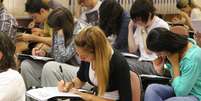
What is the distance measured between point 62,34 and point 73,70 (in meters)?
0.36

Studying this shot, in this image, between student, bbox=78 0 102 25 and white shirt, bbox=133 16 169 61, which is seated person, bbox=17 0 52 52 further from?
white shirt, bbox=133 16 169 61

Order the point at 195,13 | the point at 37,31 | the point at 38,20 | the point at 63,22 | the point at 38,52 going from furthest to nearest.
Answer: the point at 195,13 → the point at 38,20 → the point at 37,31 → the point at 38,52 → the point at 63,22

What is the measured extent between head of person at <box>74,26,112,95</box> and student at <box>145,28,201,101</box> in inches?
15.9

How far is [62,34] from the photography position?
12.2 feet

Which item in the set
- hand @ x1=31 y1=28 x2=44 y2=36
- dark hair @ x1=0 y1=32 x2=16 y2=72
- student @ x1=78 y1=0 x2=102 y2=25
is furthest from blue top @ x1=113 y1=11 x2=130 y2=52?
dark hair @ x1=0 y1=32 x2=16 y2=72

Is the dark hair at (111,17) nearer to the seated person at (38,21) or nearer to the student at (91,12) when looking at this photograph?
the student at (91,12)

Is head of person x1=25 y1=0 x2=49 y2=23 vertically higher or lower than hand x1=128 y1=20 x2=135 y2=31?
higher

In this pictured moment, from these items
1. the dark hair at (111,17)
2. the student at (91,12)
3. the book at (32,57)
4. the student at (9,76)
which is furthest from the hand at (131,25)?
the student at (9,76)

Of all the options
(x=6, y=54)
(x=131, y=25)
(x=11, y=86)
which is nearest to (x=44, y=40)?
(x=131, y=25)

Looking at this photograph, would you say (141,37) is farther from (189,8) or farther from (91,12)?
(189,8)

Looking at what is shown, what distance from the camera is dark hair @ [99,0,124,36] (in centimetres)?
391

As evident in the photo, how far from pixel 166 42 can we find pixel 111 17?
120 centimetres

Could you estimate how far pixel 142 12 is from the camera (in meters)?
3.74

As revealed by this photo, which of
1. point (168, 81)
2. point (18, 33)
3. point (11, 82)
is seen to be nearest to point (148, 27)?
point (168, 81)
